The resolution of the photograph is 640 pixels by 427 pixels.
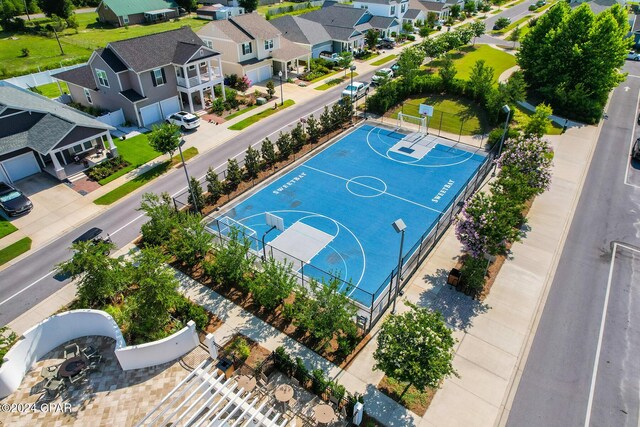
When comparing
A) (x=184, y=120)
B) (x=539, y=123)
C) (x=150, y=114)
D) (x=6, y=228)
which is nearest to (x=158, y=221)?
(x=6, y=228)

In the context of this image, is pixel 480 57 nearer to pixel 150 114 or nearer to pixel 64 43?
pixel 150 114

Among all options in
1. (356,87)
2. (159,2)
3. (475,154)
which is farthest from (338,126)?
(159,2)

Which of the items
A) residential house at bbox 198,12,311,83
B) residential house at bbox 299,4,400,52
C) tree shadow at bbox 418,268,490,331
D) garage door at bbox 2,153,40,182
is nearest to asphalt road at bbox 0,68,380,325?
garage door at bbox 2,153,40,182

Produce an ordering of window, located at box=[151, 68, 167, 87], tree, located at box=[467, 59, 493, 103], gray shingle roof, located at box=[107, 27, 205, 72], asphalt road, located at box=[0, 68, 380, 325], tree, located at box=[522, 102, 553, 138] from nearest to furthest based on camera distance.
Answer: asphalt road, located at box=[0, 68, 380, 325], tree, located at box=[522, 102, 553, 138], gray shingle roof, located at box=[107, 27, 205, 72], window, located at box=[151, 68, 167, 87], tree, located at box=[467, 59, 493, 103]

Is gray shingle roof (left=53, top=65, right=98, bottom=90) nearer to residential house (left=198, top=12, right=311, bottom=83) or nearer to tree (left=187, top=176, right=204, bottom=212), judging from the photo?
residential house (left=198, top=12, right=311, bottom=83)

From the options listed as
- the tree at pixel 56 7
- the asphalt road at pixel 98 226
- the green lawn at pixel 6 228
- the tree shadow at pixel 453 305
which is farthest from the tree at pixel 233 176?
the tree at pixel 56 7

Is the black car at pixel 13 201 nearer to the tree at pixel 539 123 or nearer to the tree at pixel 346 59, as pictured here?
the tree at pixel 539 123
